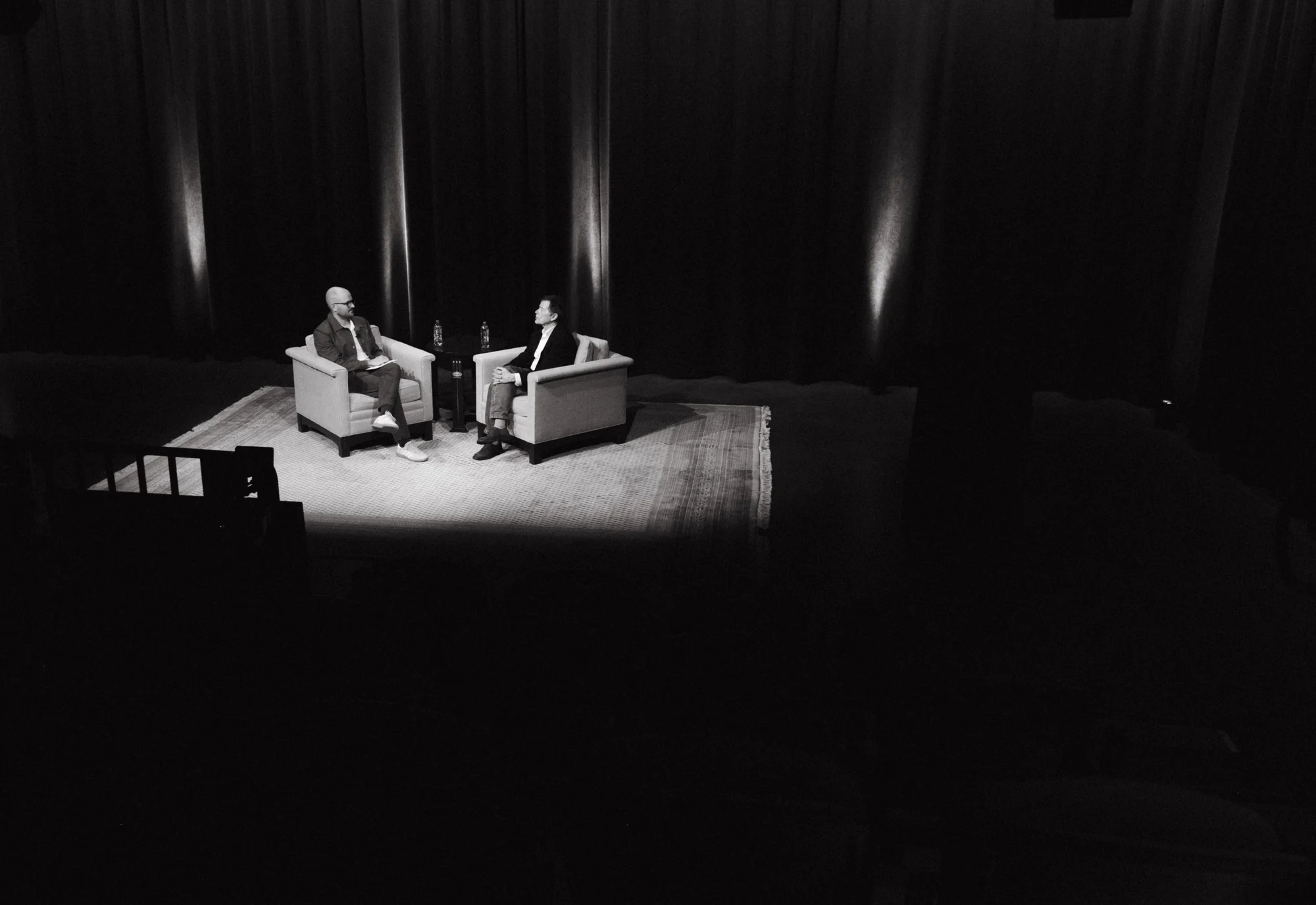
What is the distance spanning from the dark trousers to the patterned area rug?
138 millimetres

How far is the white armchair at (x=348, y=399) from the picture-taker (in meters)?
6.03

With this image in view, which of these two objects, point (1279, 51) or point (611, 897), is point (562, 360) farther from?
point (611, 897)

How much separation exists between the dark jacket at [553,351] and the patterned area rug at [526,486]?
513mm

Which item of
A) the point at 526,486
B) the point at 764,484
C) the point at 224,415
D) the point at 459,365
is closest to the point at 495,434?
the point at 526,486

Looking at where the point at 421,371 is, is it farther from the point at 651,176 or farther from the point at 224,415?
the point at 651,176

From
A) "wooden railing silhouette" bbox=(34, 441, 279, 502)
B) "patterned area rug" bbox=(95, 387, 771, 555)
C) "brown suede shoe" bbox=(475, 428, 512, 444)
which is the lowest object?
"patterned area rug" bbox=(95, 387, 771, 555)

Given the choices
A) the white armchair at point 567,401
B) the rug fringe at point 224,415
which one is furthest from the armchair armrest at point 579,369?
the rug fringe at point 224,415

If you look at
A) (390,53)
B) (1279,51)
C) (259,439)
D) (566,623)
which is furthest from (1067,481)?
(390,53)

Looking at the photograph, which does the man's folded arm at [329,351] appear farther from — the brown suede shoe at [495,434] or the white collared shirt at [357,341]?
the brown suede shoe at [495,434]

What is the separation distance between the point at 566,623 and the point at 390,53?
640cm

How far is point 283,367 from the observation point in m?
8.42

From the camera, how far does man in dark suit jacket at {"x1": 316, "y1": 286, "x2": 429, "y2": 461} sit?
6113 millimetres

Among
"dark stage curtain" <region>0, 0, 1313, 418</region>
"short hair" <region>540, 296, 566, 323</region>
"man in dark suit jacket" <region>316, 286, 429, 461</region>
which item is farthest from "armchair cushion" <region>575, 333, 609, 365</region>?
"dark stage curtain" <region>0, 0, 1313, 418</region>

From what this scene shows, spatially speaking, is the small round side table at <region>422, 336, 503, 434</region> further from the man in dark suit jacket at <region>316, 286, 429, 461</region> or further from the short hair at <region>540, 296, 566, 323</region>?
the short hair at <region>540, 296, 566, 323</region>
